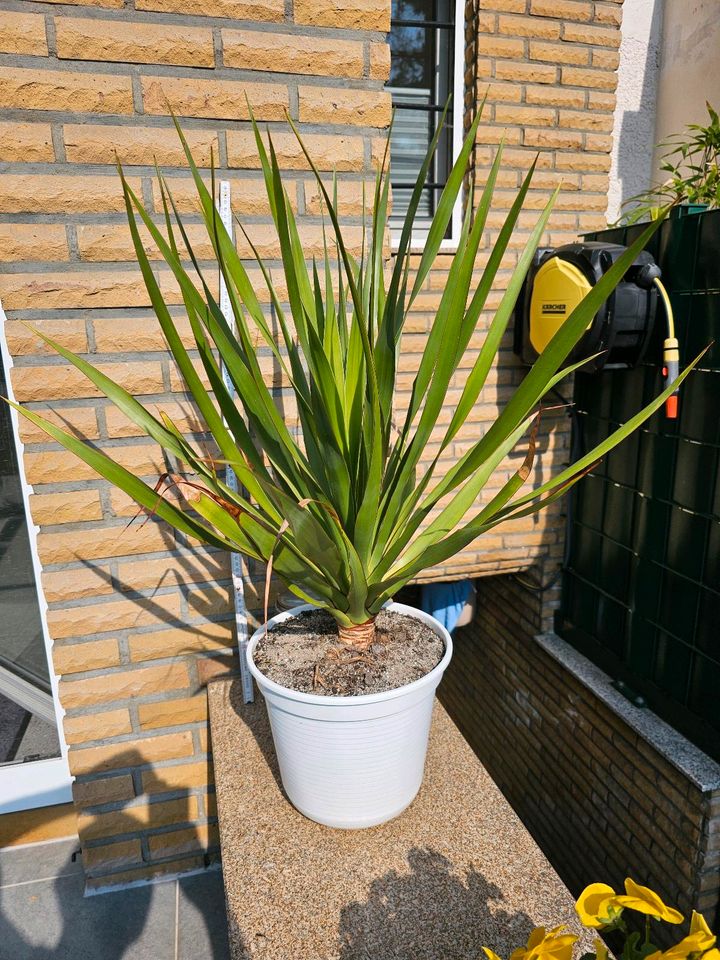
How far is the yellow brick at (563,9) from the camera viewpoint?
2.46m

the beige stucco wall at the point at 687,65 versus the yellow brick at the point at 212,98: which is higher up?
the beige stucco wall at the point at 687,65

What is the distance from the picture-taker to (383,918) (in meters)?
1.10

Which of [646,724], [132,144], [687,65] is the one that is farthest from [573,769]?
[687,65]

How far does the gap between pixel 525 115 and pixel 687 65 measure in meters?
2.84

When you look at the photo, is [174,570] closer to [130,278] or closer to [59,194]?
[130,278]

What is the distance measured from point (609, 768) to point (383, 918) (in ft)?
5.19

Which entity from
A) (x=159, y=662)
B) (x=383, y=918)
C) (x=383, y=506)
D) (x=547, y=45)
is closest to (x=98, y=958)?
(x=159, y=662)

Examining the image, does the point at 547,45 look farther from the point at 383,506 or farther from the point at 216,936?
the point at 216,936

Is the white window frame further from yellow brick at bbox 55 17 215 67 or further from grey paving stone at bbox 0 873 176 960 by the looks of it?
yellow brick at bbox 55 17 215 67

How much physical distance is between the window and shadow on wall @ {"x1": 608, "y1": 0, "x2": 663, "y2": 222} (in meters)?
2.29

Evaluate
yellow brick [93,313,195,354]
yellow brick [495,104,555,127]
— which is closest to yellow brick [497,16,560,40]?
yellow brick [495,104,555,127]

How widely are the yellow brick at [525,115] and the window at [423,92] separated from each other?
0.69ft

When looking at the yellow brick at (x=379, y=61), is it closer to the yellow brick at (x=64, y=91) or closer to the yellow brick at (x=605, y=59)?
the yellow brick at (x=64, y=91)

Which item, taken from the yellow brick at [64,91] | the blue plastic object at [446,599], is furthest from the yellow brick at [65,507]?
the blue plastic object at [446,599]
